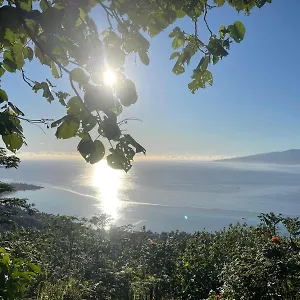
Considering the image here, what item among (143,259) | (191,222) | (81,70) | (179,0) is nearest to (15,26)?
(81,70)

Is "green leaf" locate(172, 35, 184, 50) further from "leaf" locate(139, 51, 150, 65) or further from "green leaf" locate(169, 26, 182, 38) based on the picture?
"leaf" locate(139, 51, 150, 65)

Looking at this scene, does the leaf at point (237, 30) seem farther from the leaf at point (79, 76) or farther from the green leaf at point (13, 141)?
the green leaf at point (13, 141)

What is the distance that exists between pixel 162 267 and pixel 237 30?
24.7ft

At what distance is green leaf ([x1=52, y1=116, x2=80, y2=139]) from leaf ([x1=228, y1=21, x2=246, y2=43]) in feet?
2.17

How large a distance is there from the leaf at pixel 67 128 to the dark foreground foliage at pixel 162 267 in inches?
34.6

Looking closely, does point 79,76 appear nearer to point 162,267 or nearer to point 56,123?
point 56,123

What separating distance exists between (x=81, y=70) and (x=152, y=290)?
275 inches

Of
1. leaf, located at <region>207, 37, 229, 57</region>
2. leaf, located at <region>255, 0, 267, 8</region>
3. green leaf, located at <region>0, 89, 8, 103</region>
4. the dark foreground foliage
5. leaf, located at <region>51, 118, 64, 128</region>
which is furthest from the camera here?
the dark foreground foliage

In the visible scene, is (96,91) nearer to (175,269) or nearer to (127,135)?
(127,135)

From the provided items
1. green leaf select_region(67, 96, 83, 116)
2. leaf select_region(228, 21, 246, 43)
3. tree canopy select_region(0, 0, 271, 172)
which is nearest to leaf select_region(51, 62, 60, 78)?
tree canopy select_region(0, 0, 271, 172)

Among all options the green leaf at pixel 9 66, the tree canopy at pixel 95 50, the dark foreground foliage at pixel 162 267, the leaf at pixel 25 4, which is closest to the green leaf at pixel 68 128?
the tree canopy at pixel 95 50

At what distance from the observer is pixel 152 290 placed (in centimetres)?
697

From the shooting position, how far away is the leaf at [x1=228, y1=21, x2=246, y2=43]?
109 centimetres

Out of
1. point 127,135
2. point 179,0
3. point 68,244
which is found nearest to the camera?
point 127,135
